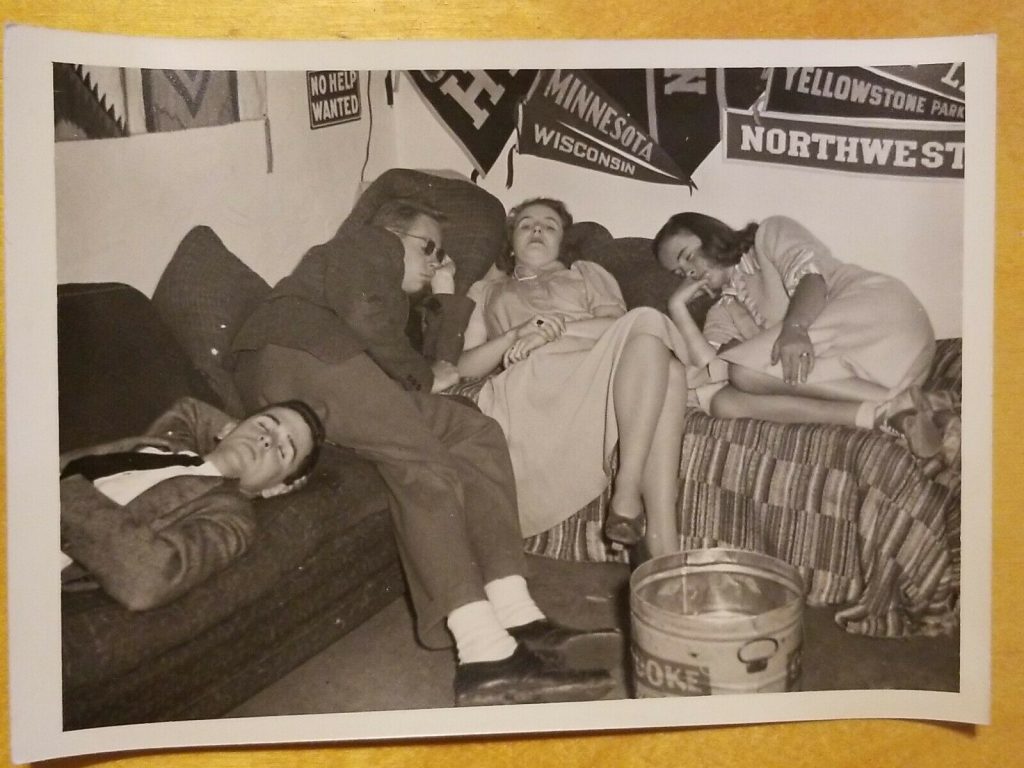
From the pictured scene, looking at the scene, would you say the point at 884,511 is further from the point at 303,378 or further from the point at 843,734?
the point at 303,378

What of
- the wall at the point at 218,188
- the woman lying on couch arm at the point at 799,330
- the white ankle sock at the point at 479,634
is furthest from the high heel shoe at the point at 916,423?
the wall at the point at 218,188

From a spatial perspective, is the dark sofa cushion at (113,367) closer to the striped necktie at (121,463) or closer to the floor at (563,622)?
the striped necktie at (121,463)

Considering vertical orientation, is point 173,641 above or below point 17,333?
below

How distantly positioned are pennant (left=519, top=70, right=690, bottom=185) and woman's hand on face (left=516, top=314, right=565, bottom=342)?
0.12m

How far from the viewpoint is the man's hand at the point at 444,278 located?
770 mm

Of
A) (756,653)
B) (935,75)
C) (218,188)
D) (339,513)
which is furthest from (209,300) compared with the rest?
(935,75)

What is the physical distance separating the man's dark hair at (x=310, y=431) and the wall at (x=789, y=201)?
206 millimetres

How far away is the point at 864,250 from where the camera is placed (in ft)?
2.57

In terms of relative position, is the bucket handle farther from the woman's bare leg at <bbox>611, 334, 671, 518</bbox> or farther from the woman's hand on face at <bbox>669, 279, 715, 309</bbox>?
the woman's hand on face at <bbox>669, 279, 715, 309</bbox>

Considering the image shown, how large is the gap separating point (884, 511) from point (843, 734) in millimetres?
184

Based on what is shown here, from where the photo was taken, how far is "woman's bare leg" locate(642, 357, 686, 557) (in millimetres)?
773

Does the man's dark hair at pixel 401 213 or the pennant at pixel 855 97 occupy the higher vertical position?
the pennant at pixel 855 97

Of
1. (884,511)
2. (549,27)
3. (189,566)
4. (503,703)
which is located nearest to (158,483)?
(189,566)

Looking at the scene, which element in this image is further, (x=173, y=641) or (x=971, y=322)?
(x=971, y=322)
